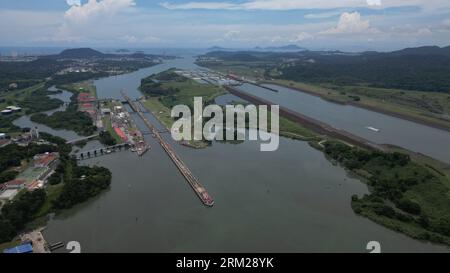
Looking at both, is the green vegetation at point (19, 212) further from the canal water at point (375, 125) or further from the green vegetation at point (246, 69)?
the green vegetation at point (246, 69)

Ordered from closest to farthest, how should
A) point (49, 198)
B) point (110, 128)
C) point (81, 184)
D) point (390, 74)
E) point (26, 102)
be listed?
point (49, 198)
point (81, 184)
point (110, 128)
point (26, 102)
point (390, 74)

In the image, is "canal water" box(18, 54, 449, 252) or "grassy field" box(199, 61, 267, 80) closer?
"canal water" box(18, 54, 449, 252)

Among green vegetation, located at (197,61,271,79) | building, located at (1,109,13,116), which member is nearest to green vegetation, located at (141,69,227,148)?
building, located at (1,109,13,116)

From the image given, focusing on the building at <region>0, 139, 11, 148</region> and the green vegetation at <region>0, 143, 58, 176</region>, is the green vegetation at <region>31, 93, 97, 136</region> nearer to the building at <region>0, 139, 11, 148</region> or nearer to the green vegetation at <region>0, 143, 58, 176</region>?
the building at <region>0, 139, 11, 148</region>

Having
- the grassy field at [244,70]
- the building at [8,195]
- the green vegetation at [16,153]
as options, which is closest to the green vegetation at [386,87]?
the grassy field at [244,70]

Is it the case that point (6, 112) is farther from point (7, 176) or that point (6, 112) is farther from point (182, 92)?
point (182, 92)

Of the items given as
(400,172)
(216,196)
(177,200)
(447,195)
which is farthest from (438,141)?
(177,200)

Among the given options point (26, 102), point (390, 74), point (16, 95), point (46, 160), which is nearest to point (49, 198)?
point (46, 160)
